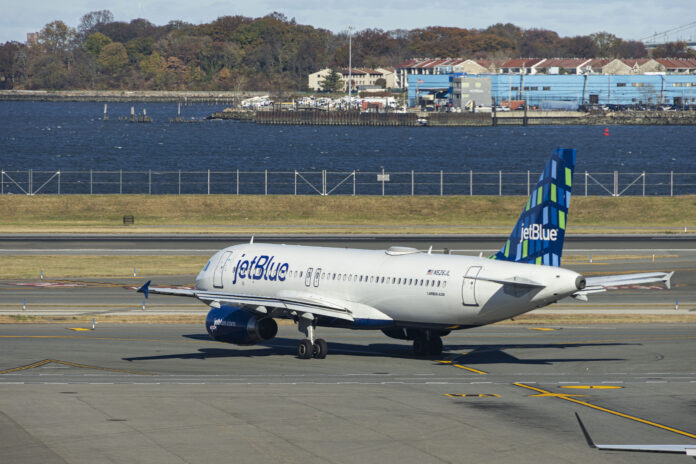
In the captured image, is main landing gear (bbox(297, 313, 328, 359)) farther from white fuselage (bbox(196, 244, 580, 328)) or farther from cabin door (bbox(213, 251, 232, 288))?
cabin door (bbox(213, 251, 232, 288))

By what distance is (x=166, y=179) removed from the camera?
565 ft

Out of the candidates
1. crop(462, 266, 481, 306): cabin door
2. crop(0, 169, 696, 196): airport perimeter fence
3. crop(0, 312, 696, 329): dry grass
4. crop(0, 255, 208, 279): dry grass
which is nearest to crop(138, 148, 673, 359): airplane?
crop(462, 266, 481, 306): cabin door

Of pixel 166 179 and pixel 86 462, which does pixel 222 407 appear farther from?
pixel 166 179

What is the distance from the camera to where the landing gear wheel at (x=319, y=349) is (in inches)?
1880

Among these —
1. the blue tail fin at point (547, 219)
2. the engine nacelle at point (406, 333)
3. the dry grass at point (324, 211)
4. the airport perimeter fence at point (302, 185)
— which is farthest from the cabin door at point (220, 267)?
the airport perimeter fence at point (302, 185)

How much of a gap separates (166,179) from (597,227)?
85317mm

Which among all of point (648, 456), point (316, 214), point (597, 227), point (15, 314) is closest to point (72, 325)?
point (15, 314)

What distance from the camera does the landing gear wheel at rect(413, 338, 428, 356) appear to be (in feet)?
158

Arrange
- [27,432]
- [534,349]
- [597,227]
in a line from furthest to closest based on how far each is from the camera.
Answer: [597,227]
[534,349]
[27,432]

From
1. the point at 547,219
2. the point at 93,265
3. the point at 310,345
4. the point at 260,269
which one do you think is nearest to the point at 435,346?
the point at 310,345

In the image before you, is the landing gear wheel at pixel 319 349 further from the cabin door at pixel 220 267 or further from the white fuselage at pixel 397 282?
the cabin door at pixel 220 267

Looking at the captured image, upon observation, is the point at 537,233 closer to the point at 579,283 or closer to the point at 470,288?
the point at 470,288

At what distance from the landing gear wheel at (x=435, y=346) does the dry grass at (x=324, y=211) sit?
59.5 meters

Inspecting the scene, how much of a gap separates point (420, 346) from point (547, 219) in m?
8.57
